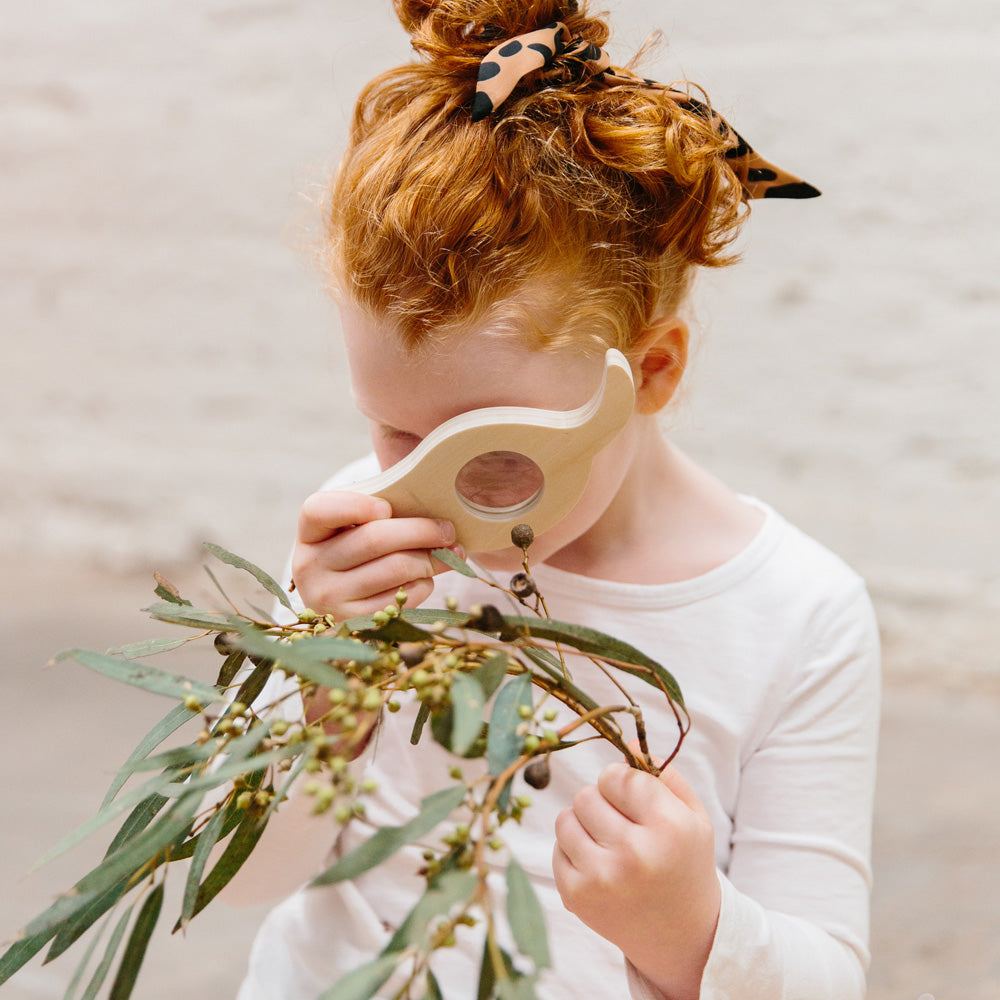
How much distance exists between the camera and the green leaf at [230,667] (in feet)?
1.69

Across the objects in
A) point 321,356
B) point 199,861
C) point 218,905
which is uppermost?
point 199,861

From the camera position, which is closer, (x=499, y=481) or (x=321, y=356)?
(x=499, y=481)

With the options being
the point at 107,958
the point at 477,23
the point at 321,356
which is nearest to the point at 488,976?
the point at 107,958

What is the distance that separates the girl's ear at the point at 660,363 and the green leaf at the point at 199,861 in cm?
41

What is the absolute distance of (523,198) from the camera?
66 cm

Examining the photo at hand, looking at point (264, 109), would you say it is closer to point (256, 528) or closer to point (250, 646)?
point (256, 528)

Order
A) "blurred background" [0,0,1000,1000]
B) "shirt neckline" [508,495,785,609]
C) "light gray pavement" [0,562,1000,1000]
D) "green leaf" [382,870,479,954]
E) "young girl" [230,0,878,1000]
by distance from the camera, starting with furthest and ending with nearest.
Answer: "blurred background" [0,0,1000,1000]
"light gray pavement" [0,562,1000,1000]
"shirt neckline" [508,495,785,609]
"young girl" [230,0,878,1000]
"green leaf" [382,870,479,954]

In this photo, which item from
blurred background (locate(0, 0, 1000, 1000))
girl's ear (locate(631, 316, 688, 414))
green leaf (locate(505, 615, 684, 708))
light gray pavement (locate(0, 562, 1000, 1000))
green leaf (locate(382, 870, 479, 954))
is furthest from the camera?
blurred background (locate(0, 0, 1000, 1000))

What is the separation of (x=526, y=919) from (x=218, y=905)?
115 cm

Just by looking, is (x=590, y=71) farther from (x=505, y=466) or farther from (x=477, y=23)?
(x=505, y=466)

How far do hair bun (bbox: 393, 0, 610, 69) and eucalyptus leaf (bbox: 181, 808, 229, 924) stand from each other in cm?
48

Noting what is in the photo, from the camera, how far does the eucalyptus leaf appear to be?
16.6 inches

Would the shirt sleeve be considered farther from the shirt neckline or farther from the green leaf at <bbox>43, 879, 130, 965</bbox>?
the green leaf at <bbox>43, 879, 130, 965</bbox>

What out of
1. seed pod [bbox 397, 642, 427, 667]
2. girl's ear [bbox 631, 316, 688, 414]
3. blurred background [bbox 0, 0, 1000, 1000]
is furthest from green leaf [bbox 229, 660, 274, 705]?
A: blurred background [bbox 0, 0, 1000, 1000]
